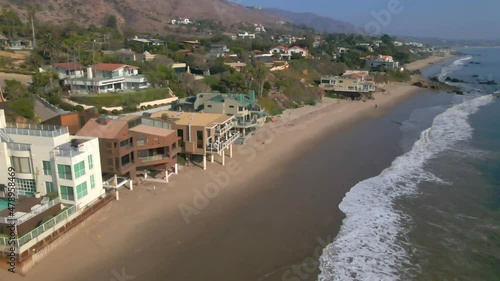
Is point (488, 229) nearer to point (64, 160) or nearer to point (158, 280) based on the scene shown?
point (158, 280)

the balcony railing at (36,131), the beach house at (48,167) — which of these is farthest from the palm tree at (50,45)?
the beach house at (48,167)

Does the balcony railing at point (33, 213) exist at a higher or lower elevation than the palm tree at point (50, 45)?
lower

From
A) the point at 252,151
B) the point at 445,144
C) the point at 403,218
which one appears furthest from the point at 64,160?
the point at 445,144

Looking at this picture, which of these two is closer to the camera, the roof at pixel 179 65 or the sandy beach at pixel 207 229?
the sandy beach at pixel 207 229

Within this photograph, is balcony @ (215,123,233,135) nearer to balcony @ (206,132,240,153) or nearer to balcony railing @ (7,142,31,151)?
balcony @ (206,132,240,153)

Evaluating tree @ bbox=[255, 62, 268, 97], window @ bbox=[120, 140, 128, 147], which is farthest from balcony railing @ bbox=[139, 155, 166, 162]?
tree @ bbox=[255, 62, 268, 97]

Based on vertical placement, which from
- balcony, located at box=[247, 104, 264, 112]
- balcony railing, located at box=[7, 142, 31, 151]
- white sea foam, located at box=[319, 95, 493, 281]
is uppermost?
balcony railing, located at box=[7, 142, 31, 151]

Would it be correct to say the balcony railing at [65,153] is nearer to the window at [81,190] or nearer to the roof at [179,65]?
the window at [81,190]

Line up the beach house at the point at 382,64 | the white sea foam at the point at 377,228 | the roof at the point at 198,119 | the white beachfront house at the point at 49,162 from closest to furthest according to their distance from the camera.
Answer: the white sea foam at the point at 377,228 → the white beachfront house at the point at 49,162 → the roof at the point at 198,119 → the beach house at the point at 382,64
